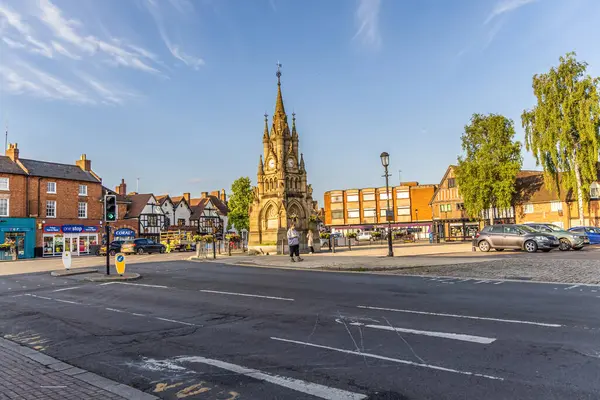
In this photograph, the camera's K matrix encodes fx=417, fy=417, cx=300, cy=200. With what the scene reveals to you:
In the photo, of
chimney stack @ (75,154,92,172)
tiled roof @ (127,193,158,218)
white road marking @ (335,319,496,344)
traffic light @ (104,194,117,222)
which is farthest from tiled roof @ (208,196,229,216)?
white road marking @ (335,319,496,344)

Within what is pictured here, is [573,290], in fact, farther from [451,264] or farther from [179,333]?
[179,333]

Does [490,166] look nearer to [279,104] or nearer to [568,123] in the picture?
Result: [568,123]

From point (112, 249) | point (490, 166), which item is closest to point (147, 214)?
point (112, 249)

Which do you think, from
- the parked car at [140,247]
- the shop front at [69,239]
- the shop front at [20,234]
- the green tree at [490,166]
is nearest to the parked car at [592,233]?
Answer: the green tree at [490,166]

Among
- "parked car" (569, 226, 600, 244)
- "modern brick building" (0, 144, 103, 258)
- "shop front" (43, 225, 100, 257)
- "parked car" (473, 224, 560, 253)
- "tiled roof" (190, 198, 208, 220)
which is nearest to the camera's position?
"parked car" (473, 224, 560, 253)

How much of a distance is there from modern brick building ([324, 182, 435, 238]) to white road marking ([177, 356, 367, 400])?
86.0 meters

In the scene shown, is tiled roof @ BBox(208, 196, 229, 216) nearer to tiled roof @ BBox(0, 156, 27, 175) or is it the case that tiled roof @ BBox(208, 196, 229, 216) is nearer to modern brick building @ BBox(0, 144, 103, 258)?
modern brick building @ BBox(0, 144, 103, 258)

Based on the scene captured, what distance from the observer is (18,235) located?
43375mm

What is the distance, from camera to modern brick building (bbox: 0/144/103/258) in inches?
1703

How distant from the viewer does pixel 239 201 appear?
67125 millimetres

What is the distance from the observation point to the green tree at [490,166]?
44.9 metres

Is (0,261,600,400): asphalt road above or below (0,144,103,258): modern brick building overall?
below

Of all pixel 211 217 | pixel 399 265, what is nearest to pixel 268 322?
pixel 399 265

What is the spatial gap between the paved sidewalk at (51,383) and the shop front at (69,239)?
151ft
